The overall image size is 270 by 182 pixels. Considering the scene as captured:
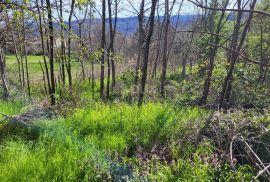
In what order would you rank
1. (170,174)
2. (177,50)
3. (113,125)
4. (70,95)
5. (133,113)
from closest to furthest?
(170,174)
(113,125)
(133,113)
(70,95)
(177,50)

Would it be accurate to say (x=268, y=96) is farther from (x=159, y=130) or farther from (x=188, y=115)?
(x=159, y=130)

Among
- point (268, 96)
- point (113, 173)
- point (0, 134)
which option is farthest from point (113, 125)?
point (268, 96)

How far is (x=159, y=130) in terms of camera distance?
3.87 metres

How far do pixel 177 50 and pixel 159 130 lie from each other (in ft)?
54.0

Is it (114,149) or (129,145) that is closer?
(114,149)

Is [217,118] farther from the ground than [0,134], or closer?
farther from the ground

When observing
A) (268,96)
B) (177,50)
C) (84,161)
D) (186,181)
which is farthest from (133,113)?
(177,50)

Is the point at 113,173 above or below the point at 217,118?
below

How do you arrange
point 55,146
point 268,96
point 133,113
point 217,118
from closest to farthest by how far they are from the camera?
point 55,146 < point 217,118 < point 133,113 < point 268,96

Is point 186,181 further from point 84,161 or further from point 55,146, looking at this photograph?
point 55,146

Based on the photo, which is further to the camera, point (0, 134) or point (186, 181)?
point (0, 134)

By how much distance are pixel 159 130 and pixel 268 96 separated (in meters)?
4.14

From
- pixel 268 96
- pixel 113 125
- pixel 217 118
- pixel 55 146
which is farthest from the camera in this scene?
pixel 268 96

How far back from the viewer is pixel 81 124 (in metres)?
4.10
